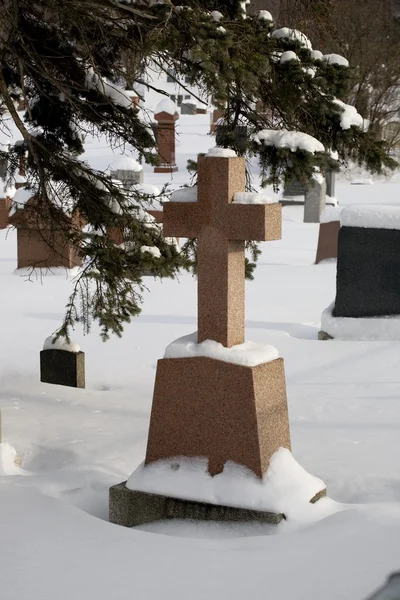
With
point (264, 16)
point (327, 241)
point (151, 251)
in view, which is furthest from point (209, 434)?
point (327, 241)

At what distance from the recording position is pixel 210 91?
5.64 m

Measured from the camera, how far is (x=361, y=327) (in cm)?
934

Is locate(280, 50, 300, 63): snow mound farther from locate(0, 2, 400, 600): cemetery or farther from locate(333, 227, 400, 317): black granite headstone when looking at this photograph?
locate(333, 227, 400, 317): black granite headstone

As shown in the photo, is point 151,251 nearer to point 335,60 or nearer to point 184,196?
point 335,60

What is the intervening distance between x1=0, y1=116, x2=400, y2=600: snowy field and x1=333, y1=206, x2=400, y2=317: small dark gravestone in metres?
0.49

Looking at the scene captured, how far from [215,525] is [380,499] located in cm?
94

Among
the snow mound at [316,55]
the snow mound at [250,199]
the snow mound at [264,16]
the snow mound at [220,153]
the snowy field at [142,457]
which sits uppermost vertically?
the snow mound at [264,16]

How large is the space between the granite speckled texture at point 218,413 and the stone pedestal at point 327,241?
8758 millimetres

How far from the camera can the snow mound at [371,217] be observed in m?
9.20

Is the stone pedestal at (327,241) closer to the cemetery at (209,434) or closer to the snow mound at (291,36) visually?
the cemetery at (209,434)

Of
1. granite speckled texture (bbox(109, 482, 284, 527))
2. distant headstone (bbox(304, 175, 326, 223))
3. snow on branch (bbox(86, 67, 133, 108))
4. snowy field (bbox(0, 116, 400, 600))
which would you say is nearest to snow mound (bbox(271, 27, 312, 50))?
snow on branch (bbox(86, 67, 133, 108))

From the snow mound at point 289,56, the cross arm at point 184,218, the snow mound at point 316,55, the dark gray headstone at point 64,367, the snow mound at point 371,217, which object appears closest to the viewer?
the cross arm at point 184,218

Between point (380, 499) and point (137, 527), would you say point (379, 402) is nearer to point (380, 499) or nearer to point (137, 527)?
point (380, 499)

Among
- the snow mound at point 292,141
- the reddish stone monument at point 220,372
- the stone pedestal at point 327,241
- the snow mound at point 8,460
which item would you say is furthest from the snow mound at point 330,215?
the reddish stone monument at point 220,372
